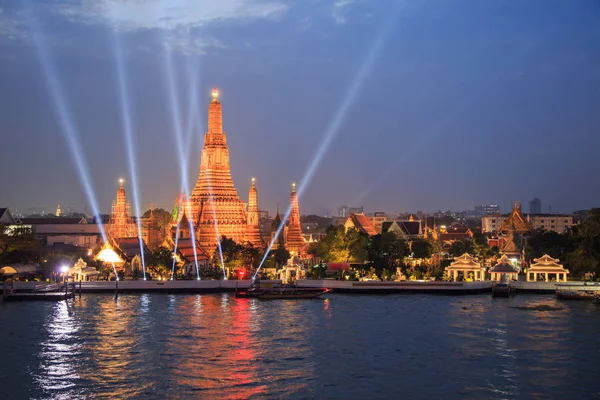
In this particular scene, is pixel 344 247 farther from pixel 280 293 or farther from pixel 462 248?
pixel 280 293

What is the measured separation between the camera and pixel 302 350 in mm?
37750

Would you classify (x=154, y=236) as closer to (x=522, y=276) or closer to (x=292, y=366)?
(x=522, y=276)

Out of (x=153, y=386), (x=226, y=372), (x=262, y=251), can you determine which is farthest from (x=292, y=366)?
(x=262, y=251)

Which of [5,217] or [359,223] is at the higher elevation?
[5,217]

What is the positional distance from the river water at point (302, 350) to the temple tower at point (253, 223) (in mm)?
28474

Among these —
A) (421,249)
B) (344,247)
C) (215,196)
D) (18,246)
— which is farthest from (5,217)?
(421,249)

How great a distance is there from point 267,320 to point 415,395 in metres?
17.9

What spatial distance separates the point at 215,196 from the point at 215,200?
1.64 feet

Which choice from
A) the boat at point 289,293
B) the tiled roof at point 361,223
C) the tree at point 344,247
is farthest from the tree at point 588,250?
the tiled roof at point 361,223

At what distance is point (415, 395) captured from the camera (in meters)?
29.9

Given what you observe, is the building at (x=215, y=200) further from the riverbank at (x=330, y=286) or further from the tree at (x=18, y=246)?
the riverbank at (x=330, y=286)

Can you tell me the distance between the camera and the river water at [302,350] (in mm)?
30734

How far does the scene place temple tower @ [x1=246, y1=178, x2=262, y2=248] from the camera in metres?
83.2

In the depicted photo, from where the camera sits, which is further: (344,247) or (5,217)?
(5,217)
